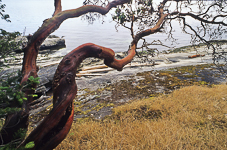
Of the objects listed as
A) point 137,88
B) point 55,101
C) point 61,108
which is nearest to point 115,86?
point 137,88

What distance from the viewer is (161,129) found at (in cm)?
403

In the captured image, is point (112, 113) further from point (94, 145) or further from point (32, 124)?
point (32, 124)

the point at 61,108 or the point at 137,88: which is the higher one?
the point at 61,108

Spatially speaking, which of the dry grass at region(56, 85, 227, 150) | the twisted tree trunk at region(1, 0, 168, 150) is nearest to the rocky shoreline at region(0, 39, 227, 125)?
the dry grass at region(56, 85, 227, 150)

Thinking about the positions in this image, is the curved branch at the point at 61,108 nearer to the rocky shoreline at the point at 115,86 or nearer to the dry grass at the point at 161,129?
the dry grass at the point at 161,129

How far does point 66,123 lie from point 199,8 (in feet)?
24.5

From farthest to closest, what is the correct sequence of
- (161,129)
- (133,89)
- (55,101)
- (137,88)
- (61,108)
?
(137,88), (133,89), (161,129), (55,101), (61,108)

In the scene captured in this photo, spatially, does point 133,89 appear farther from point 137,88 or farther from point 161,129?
point 161,129

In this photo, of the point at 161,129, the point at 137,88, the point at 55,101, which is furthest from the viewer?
the point at 137,88

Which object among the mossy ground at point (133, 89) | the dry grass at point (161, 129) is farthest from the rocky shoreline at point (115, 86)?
the dry grass at point (161, 129)

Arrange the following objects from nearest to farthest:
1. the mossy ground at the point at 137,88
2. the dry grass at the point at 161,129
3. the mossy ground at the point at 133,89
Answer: the dry grass at the point at 161,129, the mossy ground at the point at 133,89, the mossy ground at the point at 137,88

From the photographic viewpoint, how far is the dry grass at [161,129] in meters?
3.49

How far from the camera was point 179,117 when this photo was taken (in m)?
4.81

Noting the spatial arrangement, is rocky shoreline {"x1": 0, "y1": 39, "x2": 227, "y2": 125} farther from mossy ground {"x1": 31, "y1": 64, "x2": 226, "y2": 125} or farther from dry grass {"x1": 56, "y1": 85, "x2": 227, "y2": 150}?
dry grass {"x1": 56, "y1": 85, "x2": 227, "y2": 150}
